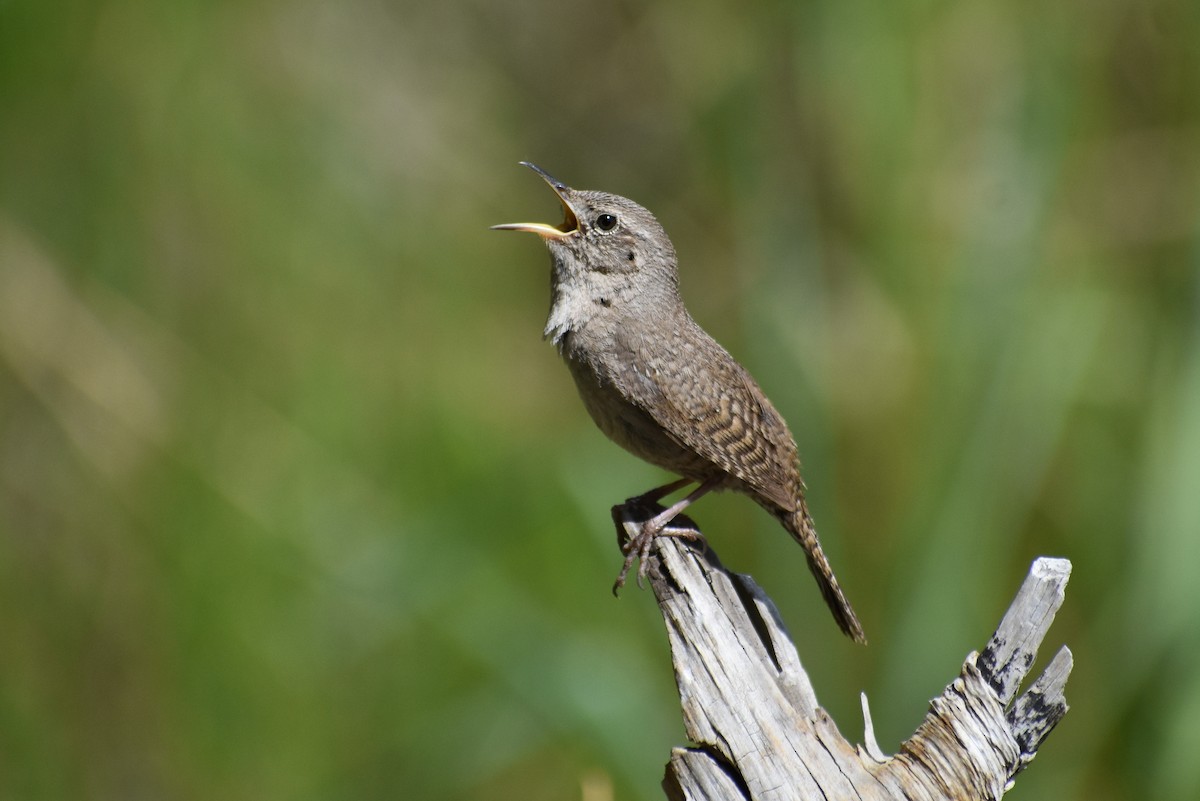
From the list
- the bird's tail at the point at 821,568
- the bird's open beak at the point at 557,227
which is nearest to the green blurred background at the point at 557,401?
→ the bird's tail at the point at 821,568

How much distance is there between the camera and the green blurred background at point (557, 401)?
12.9 ft

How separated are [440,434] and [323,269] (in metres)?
1.24

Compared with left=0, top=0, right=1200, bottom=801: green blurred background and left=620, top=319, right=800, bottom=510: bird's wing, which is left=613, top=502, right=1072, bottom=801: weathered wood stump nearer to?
left=0, top=0, right=1200, bottom=801: green blurred background

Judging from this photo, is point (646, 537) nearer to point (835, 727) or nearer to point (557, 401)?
point (835, 727)

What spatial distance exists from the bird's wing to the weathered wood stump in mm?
848

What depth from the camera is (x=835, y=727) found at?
8.70 feet

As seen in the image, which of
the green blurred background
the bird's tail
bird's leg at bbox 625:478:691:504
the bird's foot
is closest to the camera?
the bird's foot

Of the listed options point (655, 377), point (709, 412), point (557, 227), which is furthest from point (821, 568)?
point (557, 227)

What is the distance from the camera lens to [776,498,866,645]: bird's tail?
3.66 m

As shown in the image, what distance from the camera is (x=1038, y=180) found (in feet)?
13.2

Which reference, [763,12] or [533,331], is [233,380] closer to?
[533,331]

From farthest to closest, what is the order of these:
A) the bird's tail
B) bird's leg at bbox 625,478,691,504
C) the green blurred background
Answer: the green blurred background, bird's leg at bbox 625,478,691,504, the bird's tail

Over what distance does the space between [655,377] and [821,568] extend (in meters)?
0.75

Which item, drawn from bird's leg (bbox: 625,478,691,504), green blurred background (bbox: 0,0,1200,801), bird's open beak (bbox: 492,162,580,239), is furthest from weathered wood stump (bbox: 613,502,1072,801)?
bird's open beak (bbox: 492,162,580,239)
